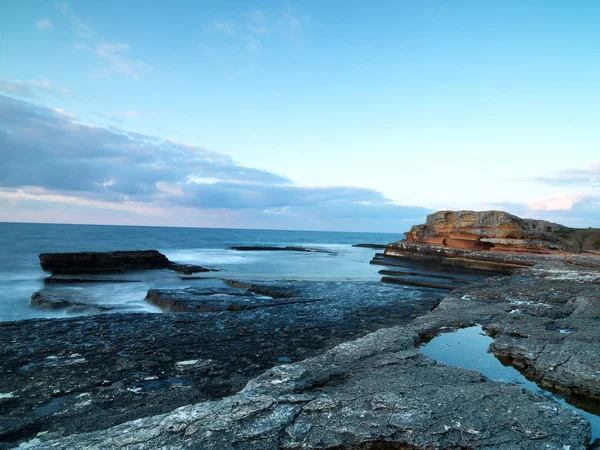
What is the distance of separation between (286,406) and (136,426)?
1581mm

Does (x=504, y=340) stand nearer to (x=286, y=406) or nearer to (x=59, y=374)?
(x=286, y=406)

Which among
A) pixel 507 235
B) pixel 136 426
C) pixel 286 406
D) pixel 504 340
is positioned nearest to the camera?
pixel 136 426

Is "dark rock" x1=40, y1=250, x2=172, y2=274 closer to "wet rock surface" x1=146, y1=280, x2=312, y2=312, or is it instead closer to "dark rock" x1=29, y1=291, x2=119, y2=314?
"dark rock" x1=29, y1=291, x2=119, y2=314

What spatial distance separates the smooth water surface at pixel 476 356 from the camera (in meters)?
4.91

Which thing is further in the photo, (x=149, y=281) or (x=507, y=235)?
(x=507, y=235)

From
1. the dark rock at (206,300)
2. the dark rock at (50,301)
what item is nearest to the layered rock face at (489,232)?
the dark rock at (206,300)

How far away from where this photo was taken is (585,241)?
98.5ft

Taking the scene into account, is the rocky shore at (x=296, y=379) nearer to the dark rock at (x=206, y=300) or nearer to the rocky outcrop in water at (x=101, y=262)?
the dark rock at (x=206, y=300)

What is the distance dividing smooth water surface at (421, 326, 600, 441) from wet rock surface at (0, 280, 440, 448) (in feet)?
6.16

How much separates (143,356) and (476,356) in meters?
6.09

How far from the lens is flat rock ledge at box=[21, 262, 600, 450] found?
11.0 feet

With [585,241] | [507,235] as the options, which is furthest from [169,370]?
[585,241]

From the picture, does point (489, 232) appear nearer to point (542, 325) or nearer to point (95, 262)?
point (542, 325)

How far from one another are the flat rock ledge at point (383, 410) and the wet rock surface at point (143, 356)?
97 centimetres
